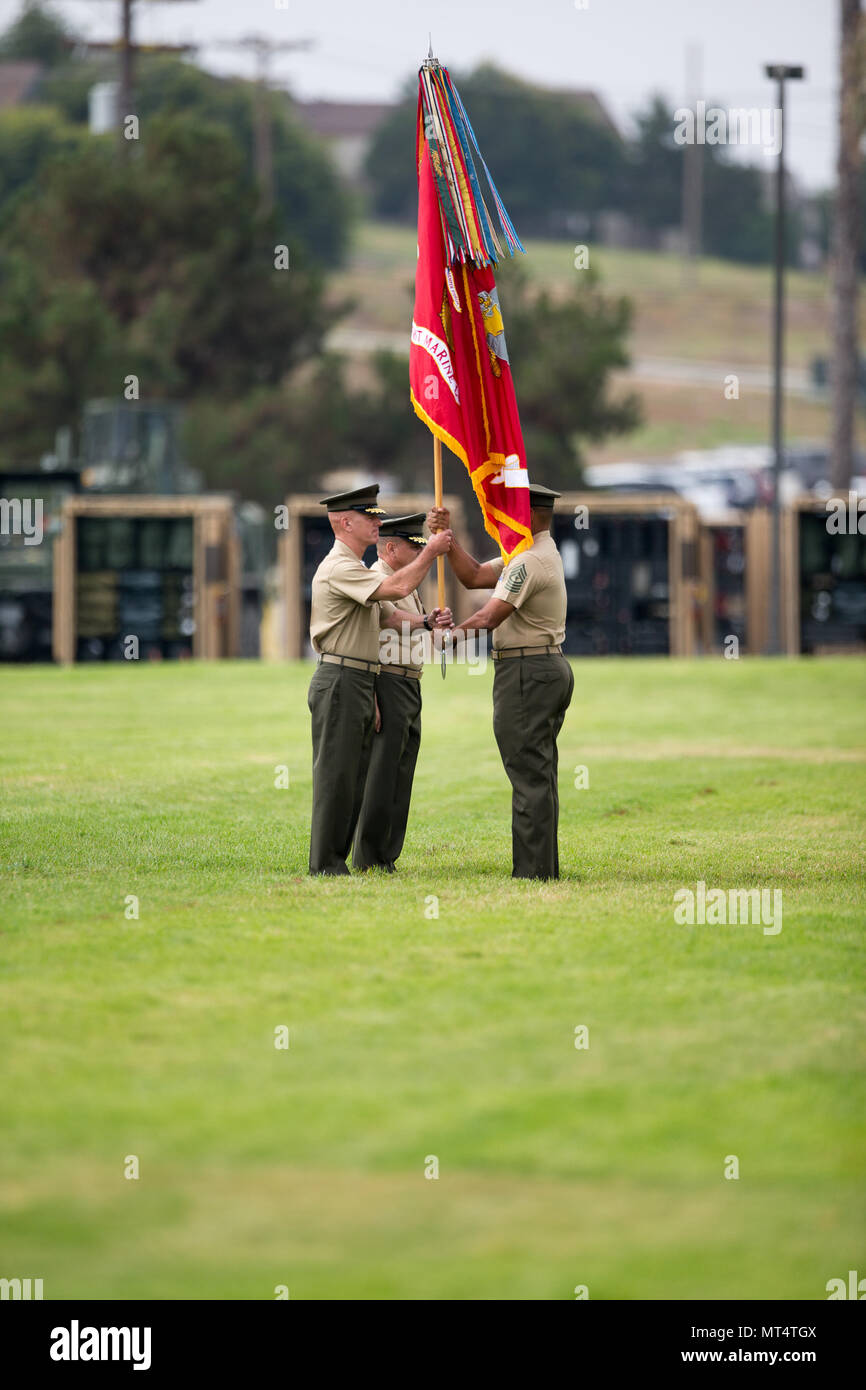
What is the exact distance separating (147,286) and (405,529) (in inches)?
1518

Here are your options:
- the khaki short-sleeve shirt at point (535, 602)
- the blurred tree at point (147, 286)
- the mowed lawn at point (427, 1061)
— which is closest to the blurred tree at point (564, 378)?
the blurred tree at point (147, 286)

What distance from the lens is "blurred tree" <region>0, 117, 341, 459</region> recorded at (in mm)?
44938

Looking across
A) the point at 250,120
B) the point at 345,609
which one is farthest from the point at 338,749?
the point at 250,120

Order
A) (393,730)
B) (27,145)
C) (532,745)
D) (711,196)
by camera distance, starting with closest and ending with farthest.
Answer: (532,745)
(393,730)
(27,145)
(711,196)

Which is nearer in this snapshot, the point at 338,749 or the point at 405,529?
the point at 338,749

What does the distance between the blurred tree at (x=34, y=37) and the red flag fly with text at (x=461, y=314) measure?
319 feet

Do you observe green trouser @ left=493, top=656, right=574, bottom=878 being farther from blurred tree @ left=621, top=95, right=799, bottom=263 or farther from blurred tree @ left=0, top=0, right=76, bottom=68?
blurred tree @ left=621, top=95, right=799, bottom=263

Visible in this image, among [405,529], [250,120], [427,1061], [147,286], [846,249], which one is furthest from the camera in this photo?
[250,120]

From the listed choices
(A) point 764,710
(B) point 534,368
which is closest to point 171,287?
(B) point 534,368

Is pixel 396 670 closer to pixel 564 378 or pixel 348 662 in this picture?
pixel 348 662

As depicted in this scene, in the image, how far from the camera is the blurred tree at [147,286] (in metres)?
44.9

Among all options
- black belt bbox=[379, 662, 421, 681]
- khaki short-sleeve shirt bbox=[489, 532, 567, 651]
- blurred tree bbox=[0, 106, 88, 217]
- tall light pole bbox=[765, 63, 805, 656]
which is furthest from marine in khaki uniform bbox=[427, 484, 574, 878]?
blurred tree bbox=[0, 106, 88, 217]

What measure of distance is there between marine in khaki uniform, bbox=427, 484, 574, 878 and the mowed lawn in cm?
36

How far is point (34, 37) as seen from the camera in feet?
339
